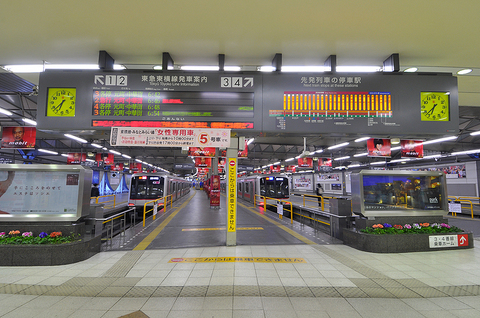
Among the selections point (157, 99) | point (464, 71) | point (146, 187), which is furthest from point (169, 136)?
point (146, 187)

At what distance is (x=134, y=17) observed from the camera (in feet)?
12.8

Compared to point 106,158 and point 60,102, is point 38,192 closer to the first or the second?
point 60,102

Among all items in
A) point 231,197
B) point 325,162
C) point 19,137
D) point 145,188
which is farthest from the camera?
point 325,162

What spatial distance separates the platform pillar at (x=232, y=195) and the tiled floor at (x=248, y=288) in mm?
834

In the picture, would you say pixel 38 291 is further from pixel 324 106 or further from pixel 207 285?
pixel 324 106

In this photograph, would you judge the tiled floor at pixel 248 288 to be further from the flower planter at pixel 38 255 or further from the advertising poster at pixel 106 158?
the advertising poster at pixel 106 158

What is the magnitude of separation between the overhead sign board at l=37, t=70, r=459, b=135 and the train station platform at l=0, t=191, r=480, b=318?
2.84 metres

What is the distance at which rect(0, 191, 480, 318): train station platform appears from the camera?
3.16 metres

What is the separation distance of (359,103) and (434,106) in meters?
1.57

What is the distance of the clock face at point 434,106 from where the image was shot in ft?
15.2

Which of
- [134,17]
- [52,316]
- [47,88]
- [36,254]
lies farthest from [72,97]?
[52,316]

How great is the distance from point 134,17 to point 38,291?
487 cm

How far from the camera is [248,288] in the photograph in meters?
3.74

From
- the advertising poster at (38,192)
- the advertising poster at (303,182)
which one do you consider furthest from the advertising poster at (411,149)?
the advertising poster at (303,182)
